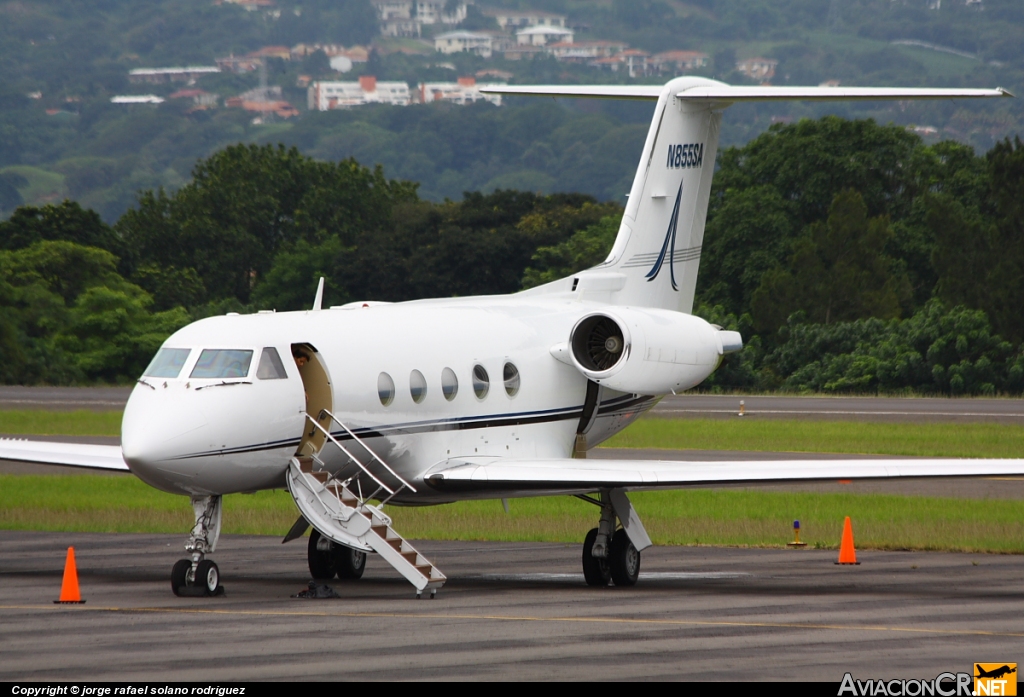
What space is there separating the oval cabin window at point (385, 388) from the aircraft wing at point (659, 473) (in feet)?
3.81

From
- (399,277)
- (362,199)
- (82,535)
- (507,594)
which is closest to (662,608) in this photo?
(507,594)

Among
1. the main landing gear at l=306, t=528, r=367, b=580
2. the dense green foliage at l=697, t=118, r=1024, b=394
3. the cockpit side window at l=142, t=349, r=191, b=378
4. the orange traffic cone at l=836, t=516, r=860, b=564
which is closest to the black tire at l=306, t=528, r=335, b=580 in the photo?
the main landing gear at l=306, t=528, r=367, b=580

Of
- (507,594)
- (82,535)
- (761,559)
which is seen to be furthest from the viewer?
(82,535)

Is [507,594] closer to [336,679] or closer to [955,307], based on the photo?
[336,679]

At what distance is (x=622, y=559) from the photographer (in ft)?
65.3

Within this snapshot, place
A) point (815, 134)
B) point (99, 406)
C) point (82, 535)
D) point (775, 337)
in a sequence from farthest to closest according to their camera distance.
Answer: point (815, 134), point (775, 337), point (99, 406), point (82, 535)

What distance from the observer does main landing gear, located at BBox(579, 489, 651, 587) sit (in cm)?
1989

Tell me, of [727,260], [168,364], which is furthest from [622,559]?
[727,260]

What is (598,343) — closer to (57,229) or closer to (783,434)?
(783,434)

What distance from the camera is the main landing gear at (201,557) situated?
56.5 feet

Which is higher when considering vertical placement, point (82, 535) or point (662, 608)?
point (662, 608)

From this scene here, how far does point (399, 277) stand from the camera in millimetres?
82562

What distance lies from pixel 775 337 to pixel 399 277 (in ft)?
74.7

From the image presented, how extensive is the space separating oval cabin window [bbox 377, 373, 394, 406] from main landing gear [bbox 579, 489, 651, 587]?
319cm
